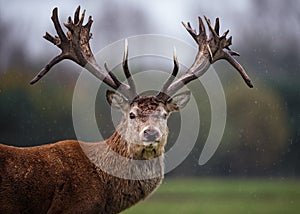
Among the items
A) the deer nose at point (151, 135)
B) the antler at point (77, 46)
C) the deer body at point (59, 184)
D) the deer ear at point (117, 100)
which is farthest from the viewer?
the antler at point (77, 46)

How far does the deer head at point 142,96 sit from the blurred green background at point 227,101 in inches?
574

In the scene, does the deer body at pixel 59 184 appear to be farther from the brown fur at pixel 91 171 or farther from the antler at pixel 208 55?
the antler at pixel 208 55

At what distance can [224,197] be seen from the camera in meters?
28.6

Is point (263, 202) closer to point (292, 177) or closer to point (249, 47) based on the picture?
point (292, 177)

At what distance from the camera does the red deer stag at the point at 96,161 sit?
740 cm

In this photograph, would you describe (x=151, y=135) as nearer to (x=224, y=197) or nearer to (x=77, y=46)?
(x=77, y=46)

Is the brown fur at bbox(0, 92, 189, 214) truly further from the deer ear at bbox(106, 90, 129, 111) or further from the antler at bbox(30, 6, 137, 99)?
the antler at bbox(30, 6, 137, 99)

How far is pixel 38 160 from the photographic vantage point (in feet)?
24.8

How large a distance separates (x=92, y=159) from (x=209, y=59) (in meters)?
2.07

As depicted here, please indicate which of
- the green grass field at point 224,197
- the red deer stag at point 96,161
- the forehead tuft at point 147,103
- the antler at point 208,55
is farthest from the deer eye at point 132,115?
the green grass field at point 224,197

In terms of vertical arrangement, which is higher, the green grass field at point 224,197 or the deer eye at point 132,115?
the deer eye at point 132,115

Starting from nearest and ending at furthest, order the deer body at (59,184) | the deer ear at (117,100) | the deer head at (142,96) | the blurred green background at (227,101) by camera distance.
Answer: the deer body at (59,184) → the deer head at (142,96) → the deer ear at (117,100) → the blurred green background at (227,101)

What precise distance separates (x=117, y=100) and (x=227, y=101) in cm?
2096

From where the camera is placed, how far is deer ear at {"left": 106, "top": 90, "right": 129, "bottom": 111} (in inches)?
326
